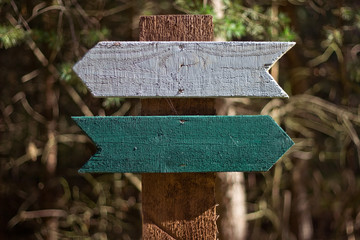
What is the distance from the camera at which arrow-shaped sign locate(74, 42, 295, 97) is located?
110 cm

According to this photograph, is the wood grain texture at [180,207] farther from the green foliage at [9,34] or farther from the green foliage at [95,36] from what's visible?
the green foliage at [95,36]

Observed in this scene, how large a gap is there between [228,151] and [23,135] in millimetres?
3013

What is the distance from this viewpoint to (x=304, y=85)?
3877 millimetres

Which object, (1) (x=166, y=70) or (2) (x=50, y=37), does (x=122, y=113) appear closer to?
(2) (x=50, y=37)

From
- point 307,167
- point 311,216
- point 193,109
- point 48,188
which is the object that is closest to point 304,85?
point 307,167

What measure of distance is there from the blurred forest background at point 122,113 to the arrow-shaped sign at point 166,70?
5.07ft

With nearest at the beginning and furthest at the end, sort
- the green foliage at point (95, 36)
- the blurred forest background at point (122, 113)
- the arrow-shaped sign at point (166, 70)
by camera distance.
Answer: the arrow-shaped sign at point (166, 70)
the green foliage at point (95, 36)
the blurred forest background at point (122, 113)

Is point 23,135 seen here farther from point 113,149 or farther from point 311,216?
point 311,216

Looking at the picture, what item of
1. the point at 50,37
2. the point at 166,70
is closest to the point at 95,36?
the point at 50,37

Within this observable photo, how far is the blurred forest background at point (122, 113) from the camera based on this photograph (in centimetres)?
311

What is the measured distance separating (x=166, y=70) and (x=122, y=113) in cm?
216

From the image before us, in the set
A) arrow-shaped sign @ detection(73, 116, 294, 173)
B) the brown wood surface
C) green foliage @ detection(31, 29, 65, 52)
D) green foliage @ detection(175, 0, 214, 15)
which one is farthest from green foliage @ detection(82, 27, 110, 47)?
arrow-shaped sign @ detection(73, 116, 294, 173)

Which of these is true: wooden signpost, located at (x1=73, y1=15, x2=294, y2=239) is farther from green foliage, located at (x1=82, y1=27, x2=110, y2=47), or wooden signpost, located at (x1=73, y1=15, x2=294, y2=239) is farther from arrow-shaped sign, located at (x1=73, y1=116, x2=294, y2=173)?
green foliage, located at (x1=82, y1=27, x2=110, y2=47)

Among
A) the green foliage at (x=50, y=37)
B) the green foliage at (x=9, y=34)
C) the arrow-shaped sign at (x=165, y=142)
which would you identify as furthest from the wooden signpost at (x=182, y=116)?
the green foliage at (x=50, y=37)
